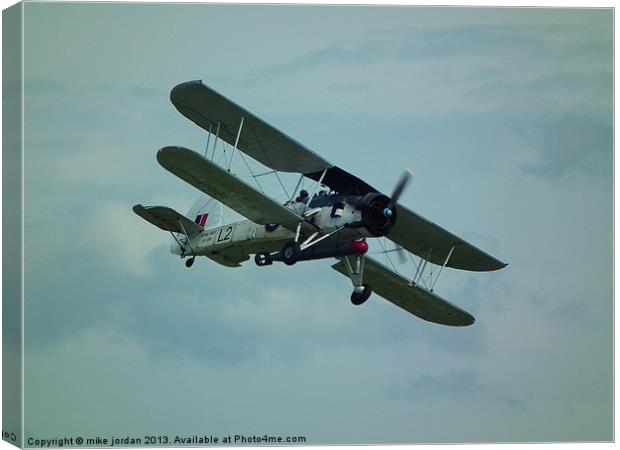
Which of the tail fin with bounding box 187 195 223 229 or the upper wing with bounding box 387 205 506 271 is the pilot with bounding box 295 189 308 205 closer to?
the upper wing with bounding box 387 205 506 271

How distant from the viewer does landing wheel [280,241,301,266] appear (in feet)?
102

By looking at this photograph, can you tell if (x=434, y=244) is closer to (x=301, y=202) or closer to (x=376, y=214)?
(x=376, y=214)

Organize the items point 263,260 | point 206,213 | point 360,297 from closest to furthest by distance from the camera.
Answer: point 360,297 → point 263,260 → point 206,213

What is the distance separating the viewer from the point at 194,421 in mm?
29938

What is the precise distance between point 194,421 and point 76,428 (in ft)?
6.02

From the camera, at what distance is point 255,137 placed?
31.2 meters

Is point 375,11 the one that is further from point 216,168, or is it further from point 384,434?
point 384,434

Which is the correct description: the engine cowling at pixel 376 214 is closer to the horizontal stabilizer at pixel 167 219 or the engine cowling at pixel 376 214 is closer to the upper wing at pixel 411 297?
the upper wing at pixel 411 297

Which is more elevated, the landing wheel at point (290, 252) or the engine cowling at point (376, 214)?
the engine cowling at point (376, 214)

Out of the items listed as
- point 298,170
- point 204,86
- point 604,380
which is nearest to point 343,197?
point 298,170

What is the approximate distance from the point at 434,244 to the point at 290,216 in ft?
10.9

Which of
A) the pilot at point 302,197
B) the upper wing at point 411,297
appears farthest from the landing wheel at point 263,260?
the upper wing at point 411,297

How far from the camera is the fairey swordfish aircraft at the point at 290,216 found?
30453 mm

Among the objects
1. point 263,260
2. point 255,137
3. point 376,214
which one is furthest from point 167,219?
point 376,214
